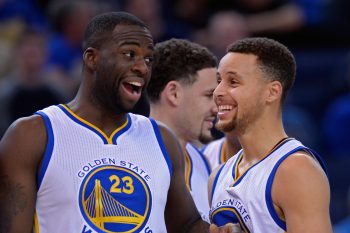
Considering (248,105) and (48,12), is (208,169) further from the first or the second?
(48,12)

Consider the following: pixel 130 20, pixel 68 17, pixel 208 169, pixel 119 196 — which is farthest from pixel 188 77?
pixel 68 17

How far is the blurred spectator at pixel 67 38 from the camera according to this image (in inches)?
359

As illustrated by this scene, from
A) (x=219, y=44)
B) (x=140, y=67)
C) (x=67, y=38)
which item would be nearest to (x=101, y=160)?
(x=140, y=67)

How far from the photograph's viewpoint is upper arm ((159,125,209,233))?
4723mm

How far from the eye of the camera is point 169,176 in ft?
15.2

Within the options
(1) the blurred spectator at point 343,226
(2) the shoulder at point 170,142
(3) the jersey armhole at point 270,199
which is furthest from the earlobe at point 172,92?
(1) the blurred spectator at point 343,226

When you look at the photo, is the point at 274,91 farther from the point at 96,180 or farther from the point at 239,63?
the point at 96,180

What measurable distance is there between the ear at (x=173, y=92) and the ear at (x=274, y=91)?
1187 millimetres

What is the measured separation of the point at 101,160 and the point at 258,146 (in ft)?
2.61

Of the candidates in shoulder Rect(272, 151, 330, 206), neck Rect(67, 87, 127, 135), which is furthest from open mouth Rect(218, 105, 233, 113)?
neck Rect(67, 87, 127, 135)

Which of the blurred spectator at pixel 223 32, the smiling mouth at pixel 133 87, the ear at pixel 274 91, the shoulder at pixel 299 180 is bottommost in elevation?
the shoulder at pixel 299 180

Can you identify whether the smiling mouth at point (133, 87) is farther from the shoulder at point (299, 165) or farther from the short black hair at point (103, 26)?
the shoulder at point (299, 165)

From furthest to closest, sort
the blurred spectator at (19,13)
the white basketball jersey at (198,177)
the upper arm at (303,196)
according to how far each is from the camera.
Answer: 1. the blurred spectator at (19,13)
2. the white basketball jersey at (198,177)
3. the upper arm at (303,196)

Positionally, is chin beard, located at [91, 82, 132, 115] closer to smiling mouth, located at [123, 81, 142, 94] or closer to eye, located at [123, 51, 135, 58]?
smiling mouth, located at [123, 81, 142, 94]
